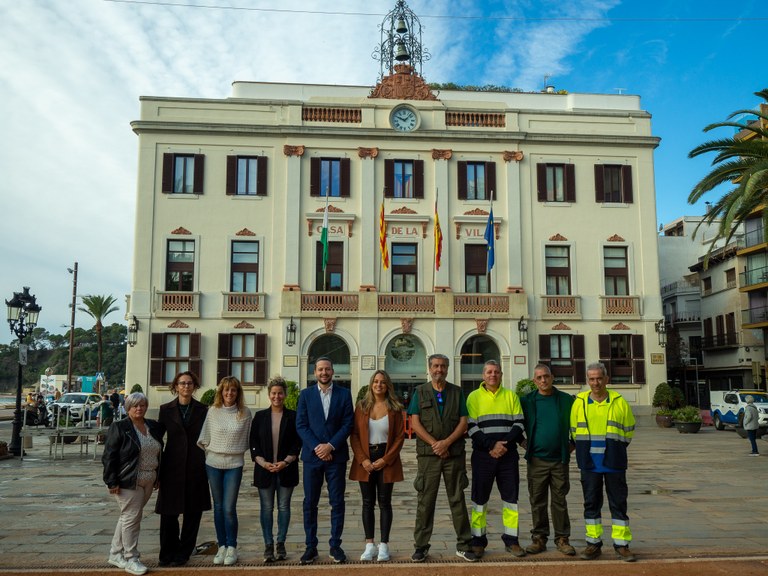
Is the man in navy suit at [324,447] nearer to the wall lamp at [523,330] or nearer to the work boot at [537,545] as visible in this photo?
the work boot at [537,545]

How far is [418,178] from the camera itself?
29.8 metres

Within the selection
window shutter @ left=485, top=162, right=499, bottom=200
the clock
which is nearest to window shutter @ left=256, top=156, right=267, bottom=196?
the clock

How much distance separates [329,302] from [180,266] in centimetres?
642

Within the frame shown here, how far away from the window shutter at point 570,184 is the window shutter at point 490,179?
10.4 ft

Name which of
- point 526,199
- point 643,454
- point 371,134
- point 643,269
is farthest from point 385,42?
point 643,454

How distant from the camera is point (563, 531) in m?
7.81

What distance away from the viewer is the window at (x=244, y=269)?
28703 mm

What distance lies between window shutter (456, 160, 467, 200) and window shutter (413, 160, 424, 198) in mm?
1610

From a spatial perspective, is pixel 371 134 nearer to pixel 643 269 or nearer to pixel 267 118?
pixel 267 118

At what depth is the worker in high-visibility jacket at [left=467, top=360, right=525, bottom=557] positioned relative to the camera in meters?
7.72

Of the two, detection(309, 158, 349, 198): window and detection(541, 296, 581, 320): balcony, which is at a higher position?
detection(309, 158, 349, 198): window

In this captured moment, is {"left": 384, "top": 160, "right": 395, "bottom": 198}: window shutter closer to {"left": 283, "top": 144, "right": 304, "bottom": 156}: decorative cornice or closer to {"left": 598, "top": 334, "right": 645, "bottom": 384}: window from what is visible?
{"left": 283, "top": 144, "right": 304, "bottom": 156}: decorative cornice

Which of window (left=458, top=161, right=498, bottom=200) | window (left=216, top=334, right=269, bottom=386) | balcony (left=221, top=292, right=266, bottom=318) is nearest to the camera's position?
window (left=216, top=334, right=269, bottom=386)

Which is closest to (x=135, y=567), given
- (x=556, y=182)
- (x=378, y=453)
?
(x=378, y=453)
